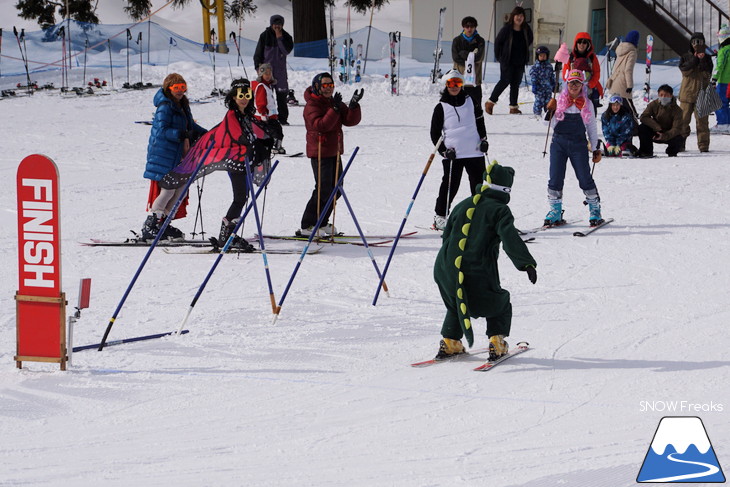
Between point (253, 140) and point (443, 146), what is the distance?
5.98ft

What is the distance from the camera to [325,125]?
9195 mm

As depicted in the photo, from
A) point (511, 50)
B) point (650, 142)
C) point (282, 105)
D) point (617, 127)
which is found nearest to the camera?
point (617, 127)

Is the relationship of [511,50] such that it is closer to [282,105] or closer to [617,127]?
[617,127]

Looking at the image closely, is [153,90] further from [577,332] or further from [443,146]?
[577,332]

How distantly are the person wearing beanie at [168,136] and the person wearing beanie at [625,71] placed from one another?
6925mm

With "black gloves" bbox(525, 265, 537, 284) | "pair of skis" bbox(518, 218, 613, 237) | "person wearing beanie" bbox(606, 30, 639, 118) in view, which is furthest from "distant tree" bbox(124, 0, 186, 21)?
"black gloves" bbox(525, 265, 537, 284)

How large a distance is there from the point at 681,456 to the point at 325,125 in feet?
17.2

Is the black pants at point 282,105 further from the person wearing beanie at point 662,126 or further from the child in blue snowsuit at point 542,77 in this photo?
the person wearing beanie at point 662,126

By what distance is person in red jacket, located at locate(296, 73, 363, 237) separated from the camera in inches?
362

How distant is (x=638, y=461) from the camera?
4633 mm

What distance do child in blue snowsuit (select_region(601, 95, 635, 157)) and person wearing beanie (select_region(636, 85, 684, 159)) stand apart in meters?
0.17

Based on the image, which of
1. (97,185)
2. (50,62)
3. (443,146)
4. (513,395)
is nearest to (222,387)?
(513,395)

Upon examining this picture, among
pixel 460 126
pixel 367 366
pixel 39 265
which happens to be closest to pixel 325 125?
pixel 460 126

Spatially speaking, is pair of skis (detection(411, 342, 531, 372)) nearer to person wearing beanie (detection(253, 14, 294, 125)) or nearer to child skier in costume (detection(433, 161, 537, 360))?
child skier in costume (detection(433, 161, 537, 360))
